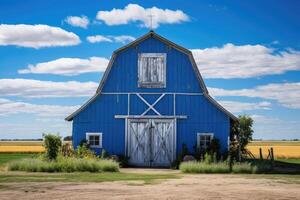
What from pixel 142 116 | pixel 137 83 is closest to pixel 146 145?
pixel 142 116

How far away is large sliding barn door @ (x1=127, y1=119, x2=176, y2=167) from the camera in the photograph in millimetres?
30578

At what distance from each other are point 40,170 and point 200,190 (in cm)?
1048

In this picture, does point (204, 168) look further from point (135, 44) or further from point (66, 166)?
point (135, 44)

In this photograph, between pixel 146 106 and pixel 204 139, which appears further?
pixel 146 106

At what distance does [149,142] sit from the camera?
101 feet

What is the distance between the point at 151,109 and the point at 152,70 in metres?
2.31

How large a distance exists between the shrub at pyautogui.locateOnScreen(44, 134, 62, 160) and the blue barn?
4970 mm

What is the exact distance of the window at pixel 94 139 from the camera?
102ft

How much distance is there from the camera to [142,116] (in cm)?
3058

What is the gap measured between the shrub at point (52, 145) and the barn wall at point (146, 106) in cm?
499

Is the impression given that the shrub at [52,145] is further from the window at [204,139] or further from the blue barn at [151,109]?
the window at [204,139]

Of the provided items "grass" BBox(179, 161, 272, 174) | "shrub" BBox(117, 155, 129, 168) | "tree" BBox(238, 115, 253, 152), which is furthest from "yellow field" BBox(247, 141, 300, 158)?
"grass" BBox(179, 161, 272, 174)

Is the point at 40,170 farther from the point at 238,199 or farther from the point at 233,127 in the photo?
the point at 233,127

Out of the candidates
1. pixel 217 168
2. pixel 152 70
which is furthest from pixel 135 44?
pixel 217 168
